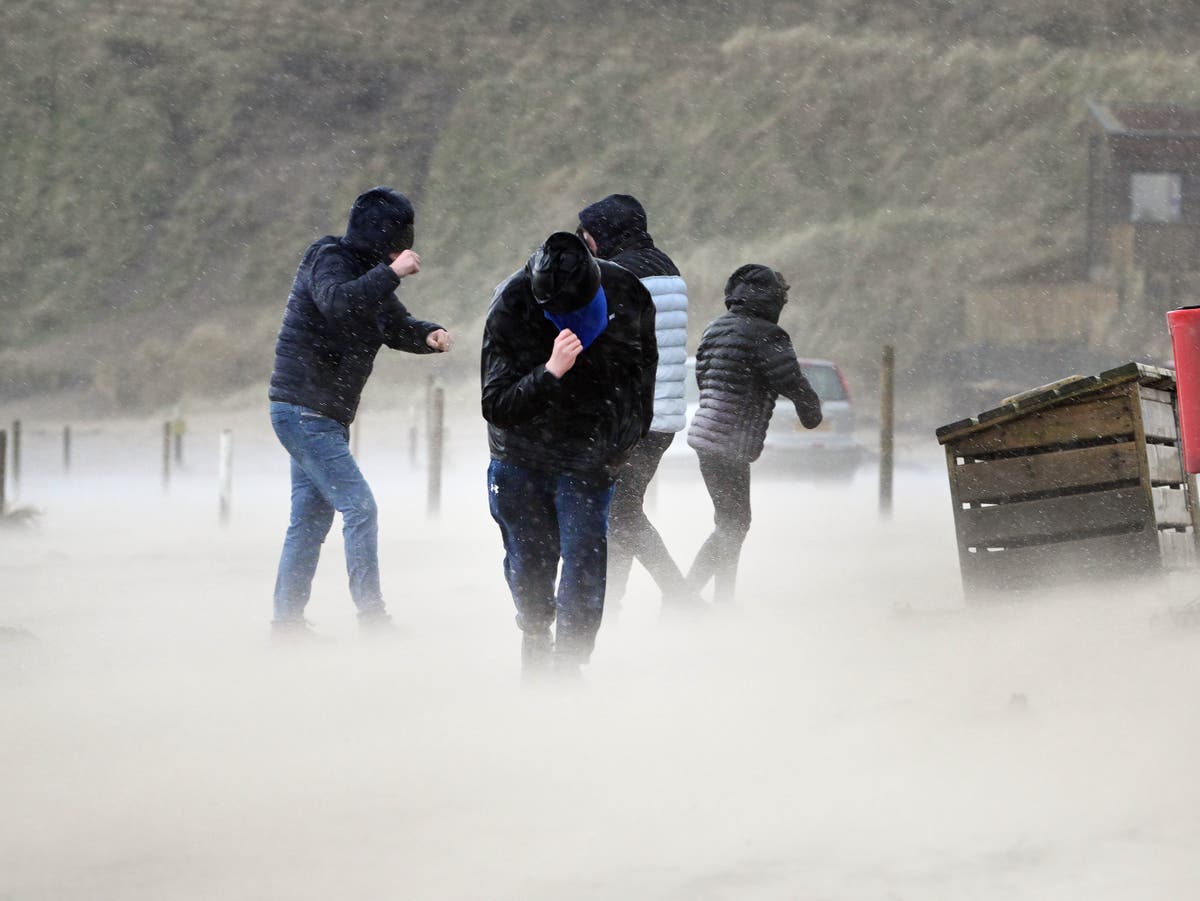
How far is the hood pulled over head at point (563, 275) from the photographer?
4.87 m

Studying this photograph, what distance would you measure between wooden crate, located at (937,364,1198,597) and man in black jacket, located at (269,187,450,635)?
254cm

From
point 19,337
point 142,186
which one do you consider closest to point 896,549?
point 19,337

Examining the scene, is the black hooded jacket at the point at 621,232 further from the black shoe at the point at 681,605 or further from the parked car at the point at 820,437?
the parked car at the point at 820,437

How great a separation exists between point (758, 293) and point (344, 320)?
6.51 ft

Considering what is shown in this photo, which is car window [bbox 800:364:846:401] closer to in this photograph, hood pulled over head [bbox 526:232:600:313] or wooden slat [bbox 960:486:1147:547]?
wooden slat [bbox 960:486:1147:547]

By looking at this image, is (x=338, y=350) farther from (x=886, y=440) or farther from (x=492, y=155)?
(x=492, y=155)

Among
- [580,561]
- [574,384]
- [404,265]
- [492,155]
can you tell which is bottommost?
[580,561]

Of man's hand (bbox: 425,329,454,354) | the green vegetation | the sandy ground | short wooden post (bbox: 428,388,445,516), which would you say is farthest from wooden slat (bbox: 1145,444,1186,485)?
the green vegetation

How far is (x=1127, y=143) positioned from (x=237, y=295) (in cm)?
3006

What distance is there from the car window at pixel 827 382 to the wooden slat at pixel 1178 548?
10.4 m

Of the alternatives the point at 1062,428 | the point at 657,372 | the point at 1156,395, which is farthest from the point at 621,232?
the point at 1156,395

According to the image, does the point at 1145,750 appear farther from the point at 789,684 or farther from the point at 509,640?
the point at 509,640

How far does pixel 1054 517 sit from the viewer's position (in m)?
7.43

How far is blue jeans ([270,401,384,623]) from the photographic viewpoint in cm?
674
